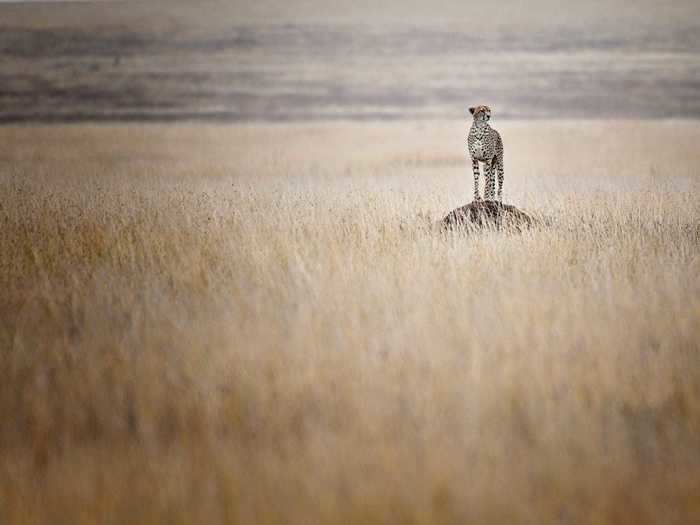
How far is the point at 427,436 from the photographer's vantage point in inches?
123

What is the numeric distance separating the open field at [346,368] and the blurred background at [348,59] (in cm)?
3096

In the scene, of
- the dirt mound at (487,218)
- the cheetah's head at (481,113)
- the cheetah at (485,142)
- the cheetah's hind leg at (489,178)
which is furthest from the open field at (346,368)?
the cheetah's head at (481,113)

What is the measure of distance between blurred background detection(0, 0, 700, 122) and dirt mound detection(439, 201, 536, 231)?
1193 inches

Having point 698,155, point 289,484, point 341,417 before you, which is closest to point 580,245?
point 341,417

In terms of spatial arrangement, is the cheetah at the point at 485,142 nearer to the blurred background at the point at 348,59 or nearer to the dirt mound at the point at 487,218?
the dirt mound at the point at 487,218

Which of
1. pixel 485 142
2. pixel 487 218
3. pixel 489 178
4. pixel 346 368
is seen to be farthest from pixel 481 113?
pixel 346 368

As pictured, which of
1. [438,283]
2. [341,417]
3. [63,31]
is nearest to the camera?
[341,417]

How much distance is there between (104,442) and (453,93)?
40652 mm

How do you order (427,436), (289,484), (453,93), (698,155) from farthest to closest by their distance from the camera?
(453,93)
(698,155)
(427,436)
(289,484)

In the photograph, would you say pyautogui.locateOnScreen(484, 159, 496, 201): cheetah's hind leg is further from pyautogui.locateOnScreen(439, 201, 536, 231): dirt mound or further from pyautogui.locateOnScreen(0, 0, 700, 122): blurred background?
pyautogui.locateOnScreen(0, 0, 700, 122): blurred background

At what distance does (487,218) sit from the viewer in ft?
25.7

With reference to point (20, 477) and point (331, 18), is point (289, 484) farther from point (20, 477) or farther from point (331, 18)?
point (331, 18)

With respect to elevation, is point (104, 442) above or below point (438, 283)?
below

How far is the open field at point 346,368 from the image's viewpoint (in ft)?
9.12
